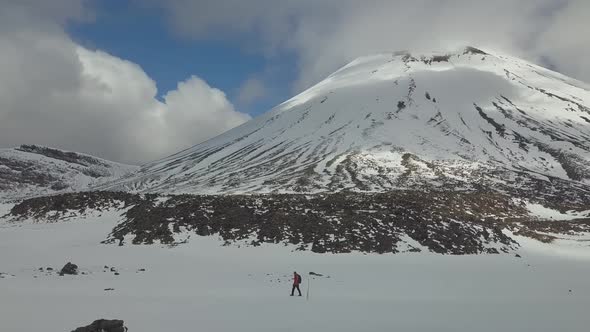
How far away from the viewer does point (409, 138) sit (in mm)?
123562

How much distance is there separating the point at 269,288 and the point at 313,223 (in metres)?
15.5

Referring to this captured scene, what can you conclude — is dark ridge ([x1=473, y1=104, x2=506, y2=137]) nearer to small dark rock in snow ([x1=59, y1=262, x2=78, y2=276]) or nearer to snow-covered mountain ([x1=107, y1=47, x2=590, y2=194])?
snow-covered mountain ([x1=107, y1=47, x2=590, y2=194])

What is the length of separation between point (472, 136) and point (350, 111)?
42210 millimetres

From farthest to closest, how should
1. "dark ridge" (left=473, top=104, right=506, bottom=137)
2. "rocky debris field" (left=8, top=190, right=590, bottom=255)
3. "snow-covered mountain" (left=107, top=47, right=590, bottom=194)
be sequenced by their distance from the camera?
1. "dark ridge" (left=473, top=104, right=506, bottom=137)
2. "snow-covered mountain" (left=107, top=47, right=590, bottom=194)
3. "rocky debris field" (left=8, top=190, right=590, bottom=255)

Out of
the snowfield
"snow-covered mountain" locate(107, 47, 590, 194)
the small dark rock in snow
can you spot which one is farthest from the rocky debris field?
"snow-covered mountain" locate(107, 47, 590, 194)

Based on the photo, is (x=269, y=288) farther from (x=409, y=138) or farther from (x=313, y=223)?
(x=409, y=138)

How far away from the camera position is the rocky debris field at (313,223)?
3441cm

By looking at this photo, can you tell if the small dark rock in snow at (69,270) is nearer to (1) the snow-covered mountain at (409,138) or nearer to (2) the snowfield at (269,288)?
(2) the snowfield at (269,288)

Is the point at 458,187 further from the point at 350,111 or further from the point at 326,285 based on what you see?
the point at 350,111

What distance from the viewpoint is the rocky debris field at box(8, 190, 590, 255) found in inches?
1355

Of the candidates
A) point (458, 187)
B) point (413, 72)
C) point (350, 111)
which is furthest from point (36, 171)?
point (458, 187)

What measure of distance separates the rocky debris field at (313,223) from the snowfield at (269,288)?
1780mm

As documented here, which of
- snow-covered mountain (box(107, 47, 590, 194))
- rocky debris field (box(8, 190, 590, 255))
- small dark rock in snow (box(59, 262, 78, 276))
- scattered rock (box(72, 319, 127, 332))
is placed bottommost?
scattered rock (box(72, 319, 127, 332))

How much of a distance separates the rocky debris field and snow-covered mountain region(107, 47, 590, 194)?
3216 cm
